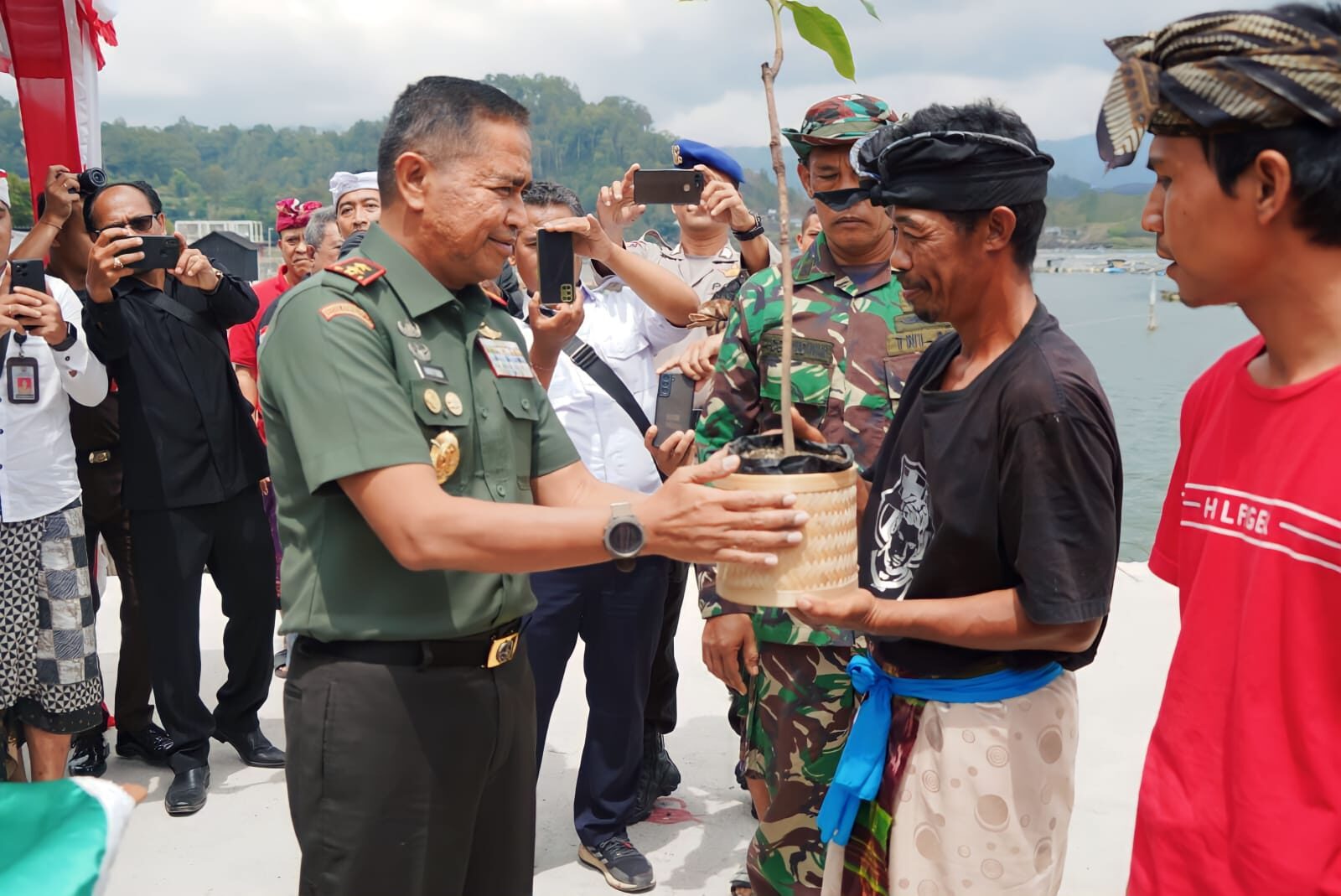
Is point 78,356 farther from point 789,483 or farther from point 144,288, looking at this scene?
point 789,483

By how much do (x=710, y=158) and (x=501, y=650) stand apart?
2671 mm

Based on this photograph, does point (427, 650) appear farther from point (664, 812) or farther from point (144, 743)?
point (144, 743)

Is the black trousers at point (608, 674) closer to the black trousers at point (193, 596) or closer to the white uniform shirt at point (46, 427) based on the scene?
the black trousers at point (193, 596)

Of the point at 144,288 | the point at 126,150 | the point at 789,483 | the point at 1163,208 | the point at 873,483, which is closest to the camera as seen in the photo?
the point at 1163,208

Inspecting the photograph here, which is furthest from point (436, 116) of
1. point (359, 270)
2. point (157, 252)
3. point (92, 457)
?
point (92, 457)

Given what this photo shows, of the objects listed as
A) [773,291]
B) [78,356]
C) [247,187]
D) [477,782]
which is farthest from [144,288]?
[247,187]

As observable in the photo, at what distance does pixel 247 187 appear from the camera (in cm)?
10012

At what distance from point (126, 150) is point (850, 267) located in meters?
107

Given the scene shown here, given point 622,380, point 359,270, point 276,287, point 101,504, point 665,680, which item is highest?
point 359,270

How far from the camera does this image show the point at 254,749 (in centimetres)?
491

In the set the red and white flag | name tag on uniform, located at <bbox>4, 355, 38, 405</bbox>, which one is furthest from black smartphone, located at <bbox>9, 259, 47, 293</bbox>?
the red and white flag

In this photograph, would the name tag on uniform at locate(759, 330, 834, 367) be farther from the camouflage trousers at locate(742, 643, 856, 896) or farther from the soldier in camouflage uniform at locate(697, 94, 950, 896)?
the camouflage trousers at locate(742, 643, 856, 896)

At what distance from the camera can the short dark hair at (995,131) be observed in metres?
2.14

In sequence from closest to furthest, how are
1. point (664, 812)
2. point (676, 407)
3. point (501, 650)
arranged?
point (501, 650) < point (676, 407) < point (664, 812)
